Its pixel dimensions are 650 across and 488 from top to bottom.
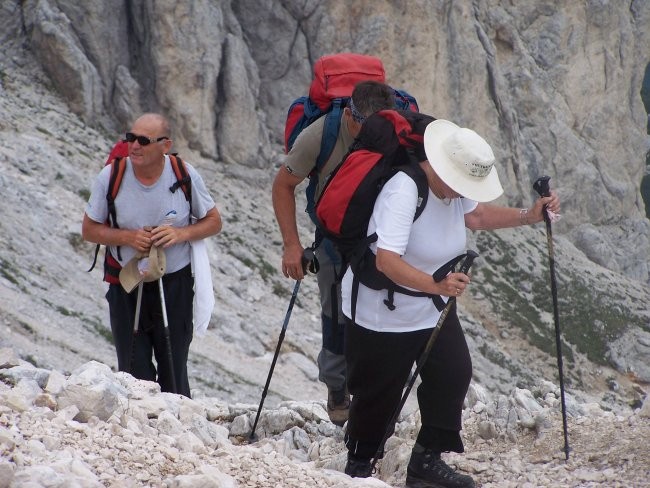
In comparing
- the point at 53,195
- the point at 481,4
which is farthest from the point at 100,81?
the point at 481,4

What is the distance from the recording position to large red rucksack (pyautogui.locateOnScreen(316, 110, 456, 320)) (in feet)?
15.6

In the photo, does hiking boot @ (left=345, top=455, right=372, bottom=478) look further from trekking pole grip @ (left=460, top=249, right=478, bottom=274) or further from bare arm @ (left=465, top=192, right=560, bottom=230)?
bare arm @ (left=465, top=192, right=560, bottom=230)

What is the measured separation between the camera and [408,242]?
484 centimetres

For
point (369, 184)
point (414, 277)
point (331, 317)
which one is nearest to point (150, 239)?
point (331, 317)

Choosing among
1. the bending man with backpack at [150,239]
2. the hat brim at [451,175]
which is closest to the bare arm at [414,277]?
the hat brim at [451,175]

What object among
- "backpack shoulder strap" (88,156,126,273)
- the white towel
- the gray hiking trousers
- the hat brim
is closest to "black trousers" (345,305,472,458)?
the hat brim

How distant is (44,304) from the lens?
14359 millimetres

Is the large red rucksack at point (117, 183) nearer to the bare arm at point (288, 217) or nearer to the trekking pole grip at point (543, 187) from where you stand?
the bare arm at point (288, 217)

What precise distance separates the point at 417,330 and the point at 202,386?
9774 millimetres

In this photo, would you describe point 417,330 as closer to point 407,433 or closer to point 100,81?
point 407,433

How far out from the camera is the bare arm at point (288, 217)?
6031 millimetres

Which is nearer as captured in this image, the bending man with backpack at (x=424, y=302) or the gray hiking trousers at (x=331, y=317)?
the bending man with backpack at (x=424, y=302)

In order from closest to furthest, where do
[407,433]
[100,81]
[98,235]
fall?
[98,235], [407,433], [100,81]

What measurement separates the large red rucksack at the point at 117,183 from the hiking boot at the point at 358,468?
2213 millimetres
